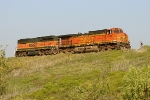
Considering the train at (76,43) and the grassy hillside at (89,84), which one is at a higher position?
the train at (76,43)

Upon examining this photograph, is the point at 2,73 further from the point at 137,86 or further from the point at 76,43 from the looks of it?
the point at 76,43

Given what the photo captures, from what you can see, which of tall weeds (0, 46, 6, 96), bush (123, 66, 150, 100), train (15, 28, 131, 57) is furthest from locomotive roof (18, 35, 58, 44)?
bush (123, 66, 150, 100)

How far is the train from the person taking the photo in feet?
112

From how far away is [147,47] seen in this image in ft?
102

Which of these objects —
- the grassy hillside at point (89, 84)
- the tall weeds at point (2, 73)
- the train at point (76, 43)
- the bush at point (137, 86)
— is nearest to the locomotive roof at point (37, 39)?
the train at point (76, 43)

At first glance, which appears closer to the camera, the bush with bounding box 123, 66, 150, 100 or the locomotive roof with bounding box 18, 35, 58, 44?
the bush with bounding box 123, 66, 150, 100

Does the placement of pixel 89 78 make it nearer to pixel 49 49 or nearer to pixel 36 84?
pixel 36 84

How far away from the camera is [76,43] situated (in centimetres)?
3834

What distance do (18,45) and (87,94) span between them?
38.0m

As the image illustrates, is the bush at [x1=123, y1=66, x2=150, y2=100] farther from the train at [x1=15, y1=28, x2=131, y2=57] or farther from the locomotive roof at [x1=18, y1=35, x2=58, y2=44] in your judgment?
the locomotive roof at [x1=18, y1=35, x2=58, y2=44]

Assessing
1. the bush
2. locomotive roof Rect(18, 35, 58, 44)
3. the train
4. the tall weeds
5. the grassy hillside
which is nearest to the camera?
the bush

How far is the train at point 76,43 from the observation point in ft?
112

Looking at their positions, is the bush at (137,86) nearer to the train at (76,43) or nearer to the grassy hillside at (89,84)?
the grassy hillside at (89,84)

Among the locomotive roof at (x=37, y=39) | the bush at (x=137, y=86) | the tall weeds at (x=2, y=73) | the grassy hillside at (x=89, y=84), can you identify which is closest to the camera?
the bush at (x=137, y=86)
